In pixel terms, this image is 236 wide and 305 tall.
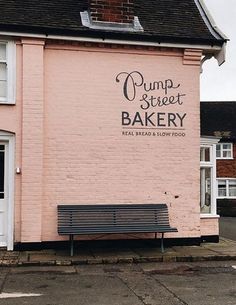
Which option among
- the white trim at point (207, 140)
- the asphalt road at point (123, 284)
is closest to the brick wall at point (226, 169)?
the white trim at point (207, 140)

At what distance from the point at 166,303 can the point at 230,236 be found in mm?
8737

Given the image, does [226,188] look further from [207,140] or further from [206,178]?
[207,140]

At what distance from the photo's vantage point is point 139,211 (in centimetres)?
1218

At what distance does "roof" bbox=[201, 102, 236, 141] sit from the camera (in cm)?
3783

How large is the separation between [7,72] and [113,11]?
10.7ft

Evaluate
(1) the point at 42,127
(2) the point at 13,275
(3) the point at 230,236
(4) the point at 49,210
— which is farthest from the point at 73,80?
(3) the point at 230,236

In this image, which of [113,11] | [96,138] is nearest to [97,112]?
[96,138]

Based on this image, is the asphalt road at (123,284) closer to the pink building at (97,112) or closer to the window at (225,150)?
the pink building at (97,112)

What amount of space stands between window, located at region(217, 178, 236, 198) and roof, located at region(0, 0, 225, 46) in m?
25.1

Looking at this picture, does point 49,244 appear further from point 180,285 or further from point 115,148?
point 180,285

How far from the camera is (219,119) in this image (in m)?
39.9

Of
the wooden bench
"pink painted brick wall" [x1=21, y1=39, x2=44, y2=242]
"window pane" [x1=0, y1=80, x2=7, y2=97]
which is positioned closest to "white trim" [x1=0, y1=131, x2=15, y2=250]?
"pink painted brick wall" [x1=21, y1=39, x2=44, y2=242]

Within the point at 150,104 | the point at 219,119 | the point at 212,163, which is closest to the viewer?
the point at 150,104

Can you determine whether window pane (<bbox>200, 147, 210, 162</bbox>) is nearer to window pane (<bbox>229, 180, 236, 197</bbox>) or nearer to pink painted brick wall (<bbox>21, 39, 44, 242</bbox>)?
pink painted brick wall (<bbox>21, 39, 44, 242</bbox>)
